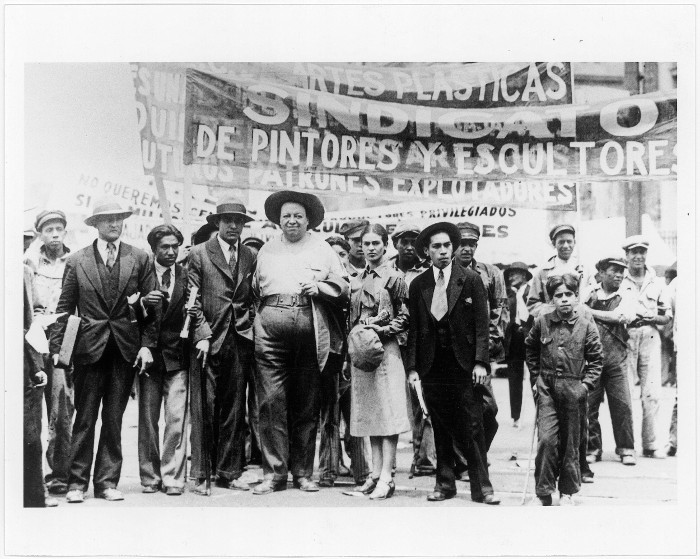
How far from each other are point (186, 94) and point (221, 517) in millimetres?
3132

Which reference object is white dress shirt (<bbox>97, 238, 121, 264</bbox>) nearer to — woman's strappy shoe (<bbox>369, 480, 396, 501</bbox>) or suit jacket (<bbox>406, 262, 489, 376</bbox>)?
suit jacket (<bbox>406, 262, 489, 376</bbox>)

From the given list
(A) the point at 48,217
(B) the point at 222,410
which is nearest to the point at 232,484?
(B) the point at 222,410

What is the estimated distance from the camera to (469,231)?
6.69 m

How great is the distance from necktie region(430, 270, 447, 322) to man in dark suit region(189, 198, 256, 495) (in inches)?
52.8

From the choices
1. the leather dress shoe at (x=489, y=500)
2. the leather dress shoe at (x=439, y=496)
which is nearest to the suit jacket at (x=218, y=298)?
the leather dress shoe at (x=439, y=496)

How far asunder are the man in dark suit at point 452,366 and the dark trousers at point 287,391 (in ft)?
2.46

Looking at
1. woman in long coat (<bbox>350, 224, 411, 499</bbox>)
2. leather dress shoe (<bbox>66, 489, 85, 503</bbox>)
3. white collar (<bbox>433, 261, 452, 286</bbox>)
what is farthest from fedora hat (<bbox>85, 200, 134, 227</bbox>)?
white collar (<bbox>433, 261, 452, 286</bbox>)

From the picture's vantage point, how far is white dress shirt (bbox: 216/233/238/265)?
6.57 m

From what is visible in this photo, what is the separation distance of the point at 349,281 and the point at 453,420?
1265 mm

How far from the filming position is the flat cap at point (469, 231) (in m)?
6.68

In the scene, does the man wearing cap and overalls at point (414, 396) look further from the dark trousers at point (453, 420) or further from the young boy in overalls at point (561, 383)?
the young boy in overalls at point (561, 383)

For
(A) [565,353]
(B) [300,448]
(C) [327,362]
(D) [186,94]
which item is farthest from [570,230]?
(D) [186,94]

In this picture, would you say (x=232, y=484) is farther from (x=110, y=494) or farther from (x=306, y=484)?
(x=110, y=494)
